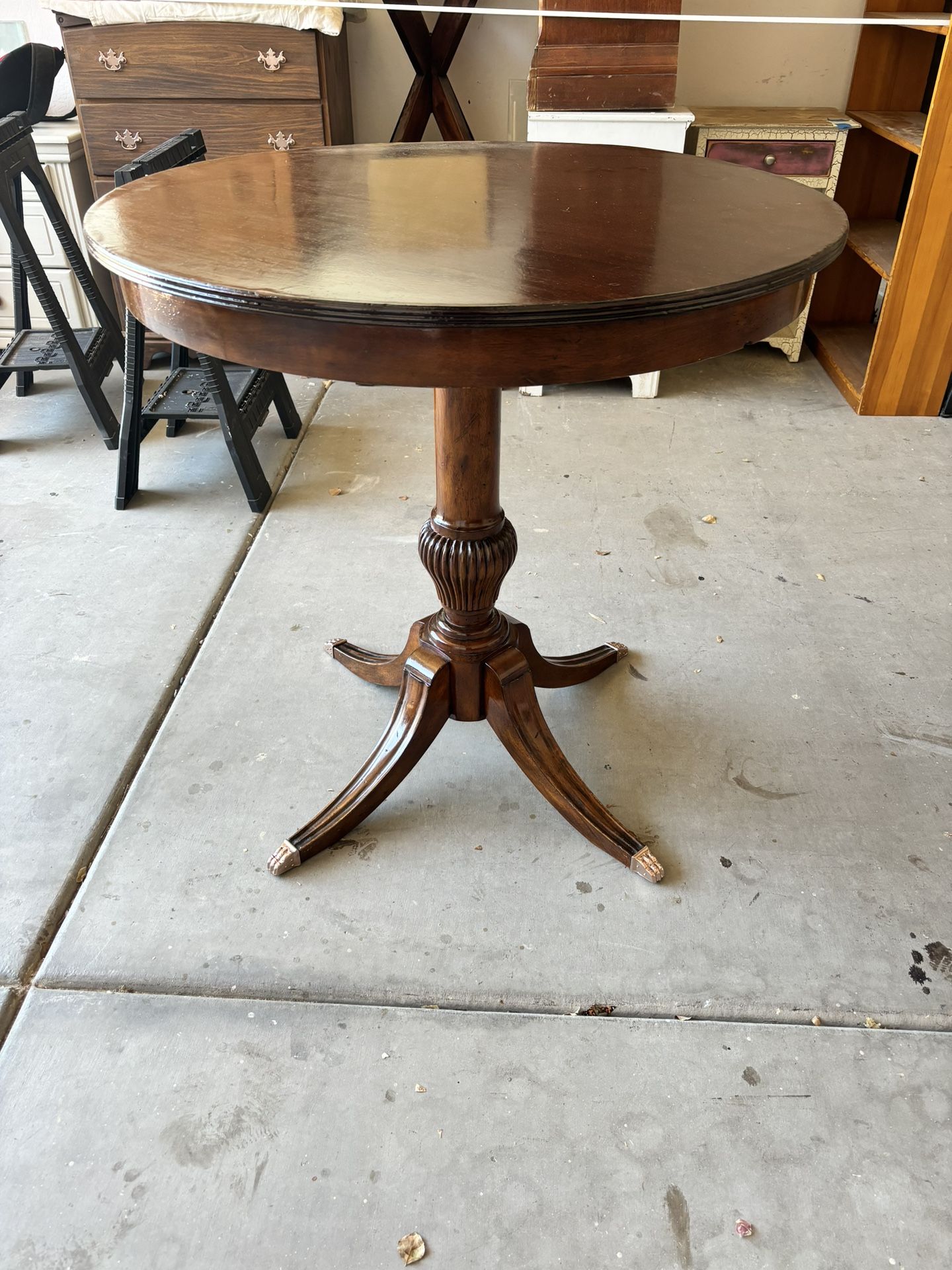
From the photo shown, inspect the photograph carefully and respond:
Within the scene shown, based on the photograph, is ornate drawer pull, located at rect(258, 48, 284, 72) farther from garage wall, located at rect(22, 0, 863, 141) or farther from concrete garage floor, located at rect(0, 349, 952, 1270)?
concrete garage floor, located at rect(0, 349, 952, 1270)

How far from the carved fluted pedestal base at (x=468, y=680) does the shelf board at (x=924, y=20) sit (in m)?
2.18

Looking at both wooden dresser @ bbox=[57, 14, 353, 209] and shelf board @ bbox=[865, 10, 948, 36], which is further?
wooden dresser @ bbox=[57, 14, 353, 209]

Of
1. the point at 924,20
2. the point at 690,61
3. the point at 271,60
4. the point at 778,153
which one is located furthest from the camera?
the point at 690,61

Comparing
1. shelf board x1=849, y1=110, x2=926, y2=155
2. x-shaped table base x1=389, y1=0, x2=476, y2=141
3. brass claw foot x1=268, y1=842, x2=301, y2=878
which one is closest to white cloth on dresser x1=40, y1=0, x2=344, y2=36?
x-shaped table base x1=389, y1=0, x2=476, y2=141

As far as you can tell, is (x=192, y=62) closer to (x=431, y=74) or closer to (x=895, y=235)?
(x=431, y=74)

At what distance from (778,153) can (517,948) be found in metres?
2.77

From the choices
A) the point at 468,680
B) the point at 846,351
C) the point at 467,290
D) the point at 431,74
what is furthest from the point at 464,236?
the point at 846,351

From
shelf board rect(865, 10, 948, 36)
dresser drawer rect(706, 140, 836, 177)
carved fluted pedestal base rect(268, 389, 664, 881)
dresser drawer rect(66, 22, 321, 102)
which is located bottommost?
carved fluted pedestal base rect(268, 389, 664, 881)

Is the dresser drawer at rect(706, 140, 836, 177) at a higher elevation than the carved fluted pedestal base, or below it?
higher

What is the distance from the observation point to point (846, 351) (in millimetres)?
3365

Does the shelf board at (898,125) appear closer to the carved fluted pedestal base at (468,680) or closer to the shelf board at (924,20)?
the shelf board at (924,20)

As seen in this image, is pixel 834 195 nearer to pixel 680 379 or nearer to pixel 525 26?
pixel 680 379

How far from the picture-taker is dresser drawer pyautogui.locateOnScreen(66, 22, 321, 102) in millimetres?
2750

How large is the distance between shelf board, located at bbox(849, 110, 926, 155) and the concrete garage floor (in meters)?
1.28
